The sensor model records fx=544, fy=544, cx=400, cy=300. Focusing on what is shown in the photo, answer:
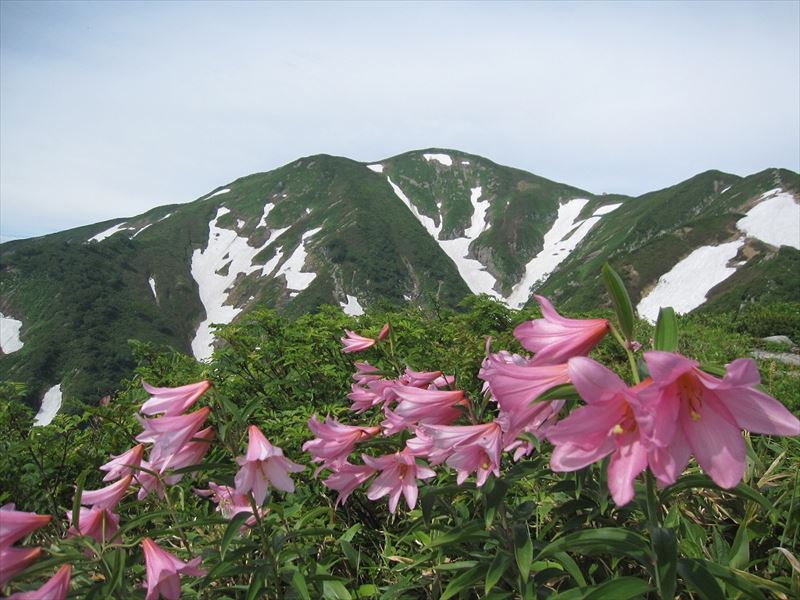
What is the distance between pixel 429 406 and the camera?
1.60m

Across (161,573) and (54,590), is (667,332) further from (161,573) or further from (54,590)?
(54,590)

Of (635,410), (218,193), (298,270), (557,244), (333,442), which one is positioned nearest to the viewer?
(635,410)

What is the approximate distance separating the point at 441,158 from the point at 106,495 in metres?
146

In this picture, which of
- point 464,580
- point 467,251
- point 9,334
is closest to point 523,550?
→ point 464,580

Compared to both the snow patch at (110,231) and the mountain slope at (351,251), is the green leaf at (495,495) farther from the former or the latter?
the snow patch at (110,231)

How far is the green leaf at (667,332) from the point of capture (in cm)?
112

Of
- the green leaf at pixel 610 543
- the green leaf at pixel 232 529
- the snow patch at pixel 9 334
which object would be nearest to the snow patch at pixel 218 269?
the snow patch at pixel 9 334

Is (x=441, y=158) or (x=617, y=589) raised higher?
(x=441, y=158)

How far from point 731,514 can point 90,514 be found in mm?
2442

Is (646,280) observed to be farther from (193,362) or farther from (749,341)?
(193,362)

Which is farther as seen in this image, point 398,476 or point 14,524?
point 398,476

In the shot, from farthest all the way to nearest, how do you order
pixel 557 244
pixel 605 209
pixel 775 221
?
pixel 605 209 → pixel 557 244 → pixel 775 221

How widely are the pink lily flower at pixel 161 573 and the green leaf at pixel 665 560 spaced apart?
48.5 inches

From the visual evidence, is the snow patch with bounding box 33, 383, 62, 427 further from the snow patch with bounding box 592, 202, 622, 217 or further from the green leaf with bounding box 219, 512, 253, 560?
the snow patch with bounding box 592, 202, 622, 217
